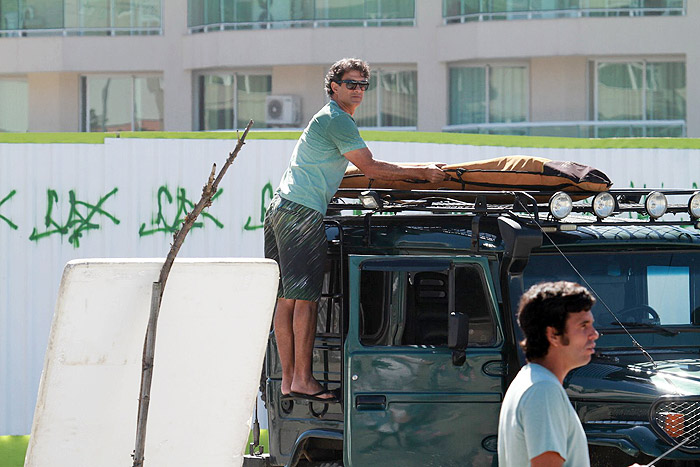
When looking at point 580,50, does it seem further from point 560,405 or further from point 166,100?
point 560,405

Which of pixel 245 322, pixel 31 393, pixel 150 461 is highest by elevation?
pixel 245 322

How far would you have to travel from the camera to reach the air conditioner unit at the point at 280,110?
83.2ft

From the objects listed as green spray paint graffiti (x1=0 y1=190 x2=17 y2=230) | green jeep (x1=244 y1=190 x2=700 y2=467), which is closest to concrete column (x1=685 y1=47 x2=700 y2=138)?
green spray paint graffiti (x1=0 y1=190 x2=17 y2=230)

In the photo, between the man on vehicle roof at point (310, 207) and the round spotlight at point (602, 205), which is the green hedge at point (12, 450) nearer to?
the man on vehicle roof at point (310, 207)

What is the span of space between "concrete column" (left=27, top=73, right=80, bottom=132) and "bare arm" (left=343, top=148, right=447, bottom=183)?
22276mm

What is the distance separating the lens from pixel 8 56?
27234 mm

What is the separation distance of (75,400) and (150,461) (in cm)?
33

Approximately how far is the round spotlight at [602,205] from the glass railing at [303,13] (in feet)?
66.4

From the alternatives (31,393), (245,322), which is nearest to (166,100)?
(31,393)

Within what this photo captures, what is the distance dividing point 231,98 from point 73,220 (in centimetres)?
1618

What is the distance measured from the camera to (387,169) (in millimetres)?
6164

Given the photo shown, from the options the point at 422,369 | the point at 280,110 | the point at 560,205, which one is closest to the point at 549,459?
the point at 422,369

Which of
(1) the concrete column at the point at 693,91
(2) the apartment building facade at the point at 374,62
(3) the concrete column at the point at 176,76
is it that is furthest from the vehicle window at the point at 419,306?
(3) the concrete column at the point at 176,76

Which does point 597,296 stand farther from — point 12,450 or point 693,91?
point 693,91
